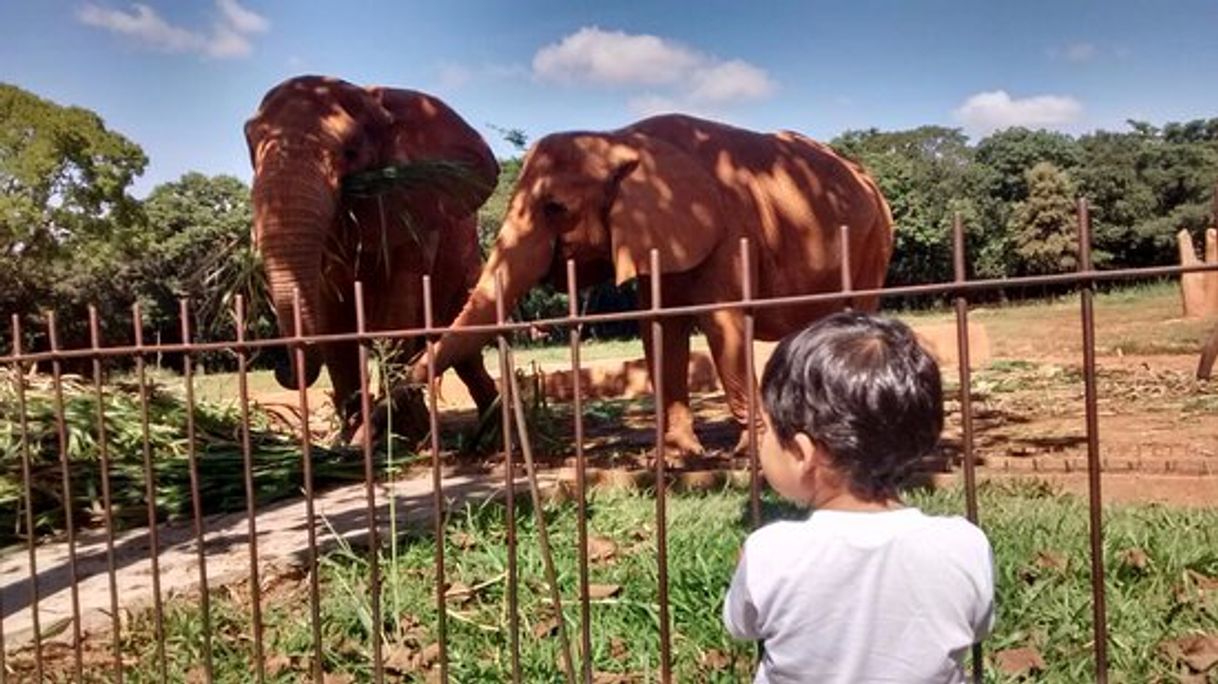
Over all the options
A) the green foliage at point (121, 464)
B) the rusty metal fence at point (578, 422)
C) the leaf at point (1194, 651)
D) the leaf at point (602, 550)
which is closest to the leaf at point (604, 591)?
the rusty metal fence at point (578, 422)

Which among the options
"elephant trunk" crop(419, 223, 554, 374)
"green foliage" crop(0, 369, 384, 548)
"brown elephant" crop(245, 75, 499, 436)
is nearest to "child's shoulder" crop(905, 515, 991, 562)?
"elephant trunk" crop(419, 223, 554, 374)

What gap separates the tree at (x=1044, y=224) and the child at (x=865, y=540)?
31.9m

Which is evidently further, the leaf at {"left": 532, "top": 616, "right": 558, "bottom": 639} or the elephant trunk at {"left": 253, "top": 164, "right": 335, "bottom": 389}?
the elephant trunk at {"left": 253, "top": 164, "right": 335, "bottom": 389}

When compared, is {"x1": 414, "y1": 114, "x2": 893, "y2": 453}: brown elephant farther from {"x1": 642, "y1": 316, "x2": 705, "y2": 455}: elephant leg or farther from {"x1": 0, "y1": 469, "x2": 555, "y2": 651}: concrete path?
{"x1": 0, "y1": 469, "x2": 555, "y2": 651}: concrete path

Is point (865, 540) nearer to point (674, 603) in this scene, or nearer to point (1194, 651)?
point (1194, 651)

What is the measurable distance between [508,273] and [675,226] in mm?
973

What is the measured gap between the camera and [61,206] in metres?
29.2

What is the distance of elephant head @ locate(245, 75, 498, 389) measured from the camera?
21.1 ft

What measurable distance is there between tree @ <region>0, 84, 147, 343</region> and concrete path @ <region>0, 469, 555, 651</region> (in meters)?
23.3

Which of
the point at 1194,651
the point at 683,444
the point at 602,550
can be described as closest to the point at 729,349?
the point at 683,444

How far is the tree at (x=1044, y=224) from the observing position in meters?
32.0

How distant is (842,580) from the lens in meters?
1.59

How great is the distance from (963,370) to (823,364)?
45cm

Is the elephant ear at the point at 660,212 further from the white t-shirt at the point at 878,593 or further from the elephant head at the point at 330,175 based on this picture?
the white t-shirt at the point at 878,593
